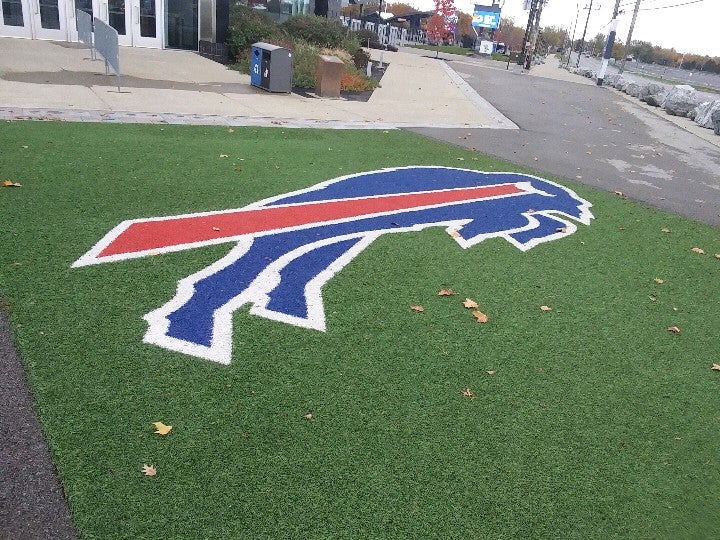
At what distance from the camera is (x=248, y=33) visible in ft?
68.7

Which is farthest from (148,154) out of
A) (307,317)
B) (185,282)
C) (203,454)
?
(203,454)

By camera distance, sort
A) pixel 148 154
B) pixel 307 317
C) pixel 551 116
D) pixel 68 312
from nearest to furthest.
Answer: pixel 68 312 → pixel 307 317 → pixel 148 154 → pixel 551 116

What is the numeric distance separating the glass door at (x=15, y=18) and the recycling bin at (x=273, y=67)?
35.9 ft

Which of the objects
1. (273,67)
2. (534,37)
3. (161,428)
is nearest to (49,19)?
(273,67)

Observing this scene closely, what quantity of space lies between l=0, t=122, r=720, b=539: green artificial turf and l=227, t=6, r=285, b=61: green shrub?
16365mm

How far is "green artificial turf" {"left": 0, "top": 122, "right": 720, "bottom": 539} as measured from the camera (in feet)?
9.00

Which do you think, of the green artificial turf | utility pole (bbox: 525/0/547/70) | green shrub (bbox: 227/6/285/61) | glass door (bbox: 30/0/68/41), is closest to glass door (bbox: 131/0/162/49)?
glass door (bbox: 30/0/68/41)

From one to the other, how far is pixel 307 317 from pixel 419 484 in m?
1.76

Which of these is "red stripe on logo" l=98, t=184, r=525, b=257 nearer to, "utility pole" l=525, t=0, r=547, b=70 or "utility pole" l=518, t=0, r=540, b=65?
"utility pole" l=525, t=0, r=547, b=70

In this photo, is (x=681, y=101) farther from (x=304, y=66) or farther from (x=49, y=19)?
(x=49, y=19)

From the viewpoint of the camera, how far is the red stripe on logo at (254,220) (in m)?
5.36

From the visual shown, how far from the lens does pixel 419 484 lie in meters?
2.92

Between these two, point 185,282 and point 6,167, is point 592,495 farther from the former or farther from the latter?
point 6,167

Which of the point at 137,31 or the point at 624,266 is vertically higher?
the point at 137,31
